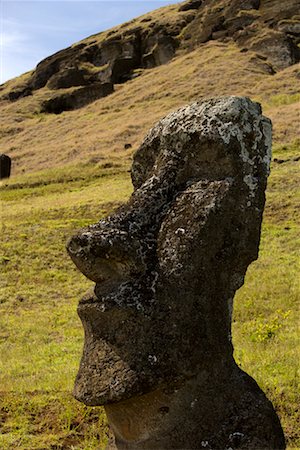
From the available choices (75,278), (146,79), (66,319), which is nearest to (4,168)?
(75,278)

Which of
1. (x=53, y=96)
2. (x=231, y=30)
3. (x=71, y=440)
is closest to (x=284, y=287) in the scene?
(x=71, y=440)

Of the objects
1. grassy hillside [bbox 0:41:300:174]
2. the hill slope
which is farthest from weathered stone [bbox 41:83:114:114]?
grassy hillside [bbox 0:41:300:174]

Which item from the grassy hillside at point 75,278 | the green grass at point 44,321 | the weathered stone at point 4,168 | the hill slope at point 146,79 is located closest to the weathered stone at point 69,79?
the hill slope at point 146,79

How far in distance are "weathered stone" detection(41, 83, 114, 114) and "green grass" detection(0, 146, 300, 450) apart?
50.7 metres

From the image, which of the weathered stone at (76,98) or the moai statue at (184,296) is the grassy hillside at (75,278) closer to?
the moai statue at (184,296)

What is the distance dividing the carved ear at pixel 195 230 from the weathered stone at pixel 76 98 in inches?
2864

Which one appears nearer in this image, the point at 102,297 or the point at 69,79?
the point at 102,297

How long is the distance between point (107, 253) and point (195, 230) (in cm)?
54

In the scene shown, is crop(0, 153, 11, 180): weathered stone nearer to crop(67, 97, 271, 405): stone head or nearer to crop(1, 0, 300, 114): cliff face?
crop(1, 0, 300, 114): cliff face

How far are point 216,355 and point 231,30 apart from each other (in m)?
75.7

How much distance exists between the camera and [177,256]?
11.7ft

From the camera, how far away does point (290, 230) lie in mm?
17047

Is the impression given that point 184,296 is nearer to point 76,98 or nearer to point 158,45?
point 76,98

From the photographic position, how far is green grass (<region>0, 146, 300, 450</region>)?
5957 mm
